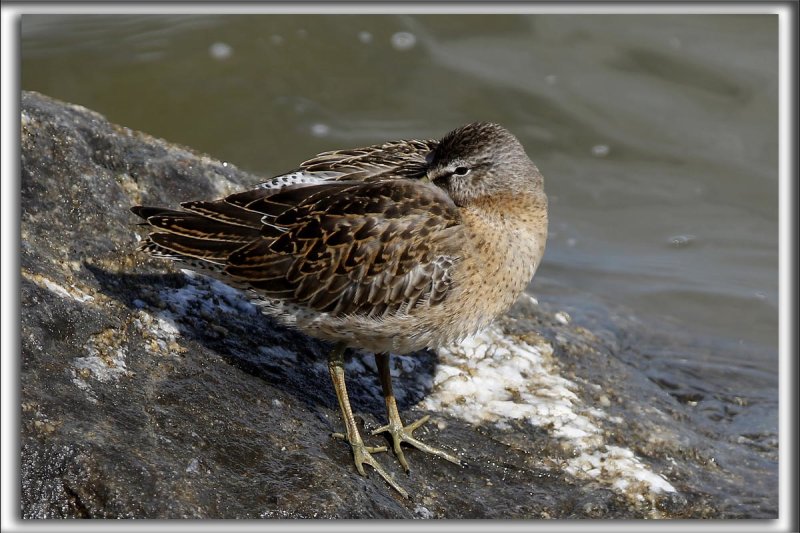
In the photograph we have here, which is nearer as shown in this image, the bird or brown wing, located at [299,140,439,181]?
the bird

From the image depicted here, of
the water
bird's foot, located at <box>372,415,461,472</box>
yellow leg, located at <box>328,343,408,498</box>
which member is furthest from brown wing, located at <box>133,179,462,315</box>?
the water

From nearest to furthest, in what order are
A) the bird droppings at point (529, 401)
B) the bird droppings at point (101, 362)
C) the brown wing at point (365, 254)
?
the bird droppings at point (101, 362) < the brown wing at point (365, 254) < the bird droppings at point (529, 401)

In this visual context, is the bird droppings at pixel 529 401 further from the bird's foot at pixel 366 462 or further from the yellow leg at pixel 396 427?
the bird's foot at pixel 366 462

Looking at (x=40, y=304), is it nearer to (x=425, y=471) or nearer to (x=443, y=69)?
(x=425, y=471)

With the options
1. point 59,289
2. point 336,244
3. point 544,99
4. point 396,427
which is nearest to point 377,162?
point 336,244

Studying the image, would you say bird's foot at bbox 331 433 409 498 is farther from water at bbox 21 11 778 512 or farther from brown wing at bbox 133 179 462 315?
water at bbox 21 11 778 512

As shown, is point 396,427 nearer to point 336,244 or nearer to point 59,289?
point 336,244

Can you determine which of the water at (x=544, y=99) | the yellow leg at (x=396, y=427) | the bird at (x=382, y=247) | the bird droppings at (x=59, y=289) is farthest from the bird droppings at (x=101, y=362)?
the water at (x=544, y=99)
